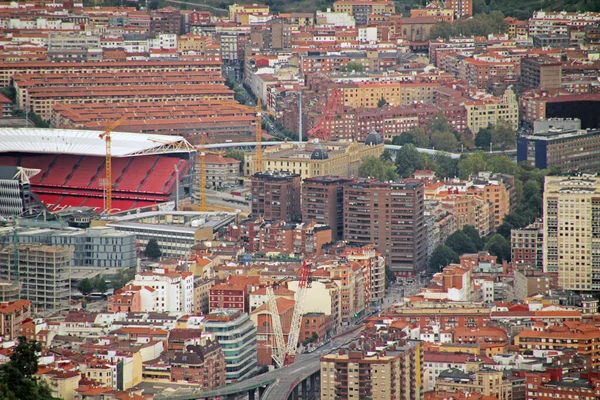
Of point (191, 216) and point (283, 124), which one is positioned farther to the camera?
point (283, 124)

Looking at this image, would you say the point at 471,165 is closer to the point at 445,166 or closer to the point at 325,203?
the point at 445,166

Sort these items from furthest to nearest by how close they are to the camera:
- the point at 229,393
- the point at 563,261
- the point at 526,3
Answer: the point at 526,3 → the point at 563,261 → the point at 229,393

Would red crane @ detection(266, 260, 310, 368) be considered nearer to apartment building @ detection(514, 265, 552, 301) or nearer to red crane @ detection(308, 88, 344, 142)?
apartment building @ detection(514, 265, 552, 301)

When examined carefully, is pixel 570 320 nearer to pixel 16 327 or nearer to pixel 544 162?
pixel 16 327

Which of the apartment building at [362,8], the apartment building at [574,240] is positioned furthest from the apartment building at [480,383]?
the apartment building at [362,8]

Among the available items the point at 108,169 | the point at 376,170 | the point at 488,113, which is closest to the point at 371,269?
the point at 108,169

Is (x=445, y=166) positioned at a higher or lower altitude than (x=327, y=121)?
lower

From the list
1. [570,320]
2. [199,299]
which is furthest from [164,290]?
[570,320]
